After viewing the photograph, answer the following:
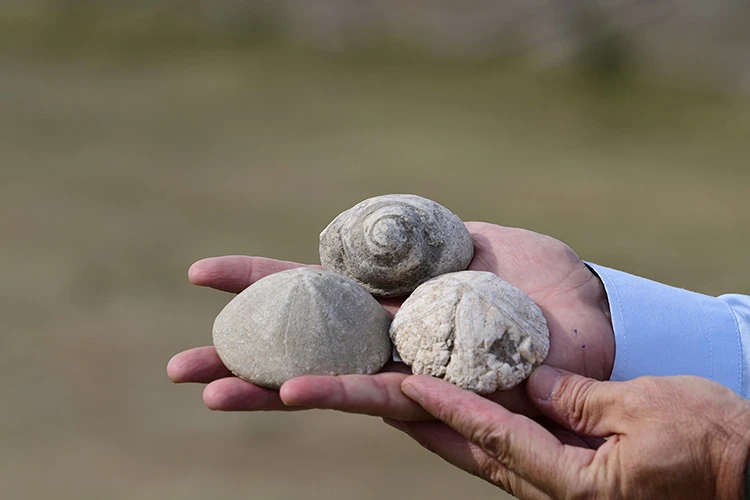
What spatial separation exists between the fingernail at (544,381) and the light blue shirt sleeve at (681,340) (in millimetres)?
288

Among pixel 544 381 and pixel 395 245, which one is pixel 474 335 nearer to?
pixel 544 381

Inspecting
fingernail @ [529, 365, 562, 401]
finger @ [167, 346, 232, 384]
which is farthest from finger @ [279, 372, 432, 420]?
finger @ [167, 346, 232, 384]

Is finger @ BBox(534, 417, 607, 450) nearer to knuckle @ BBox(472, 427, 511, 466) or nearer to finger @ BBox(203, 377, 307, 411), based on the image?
knuckle @ BBox(472, 427, 511, 466)

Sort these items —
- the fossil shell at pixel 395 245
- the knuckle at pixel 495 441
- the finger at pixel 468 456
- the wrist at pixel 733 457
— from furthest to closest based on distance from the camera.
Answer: the fossil shell at pixel 395 245, the finger at pixel 468 456, the knuckle at pixel 495 441, the wrist at pixel 733 457

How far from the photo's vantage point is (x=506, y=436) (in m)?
1.83

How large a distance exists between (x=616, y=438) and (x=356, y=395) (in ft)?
2.12

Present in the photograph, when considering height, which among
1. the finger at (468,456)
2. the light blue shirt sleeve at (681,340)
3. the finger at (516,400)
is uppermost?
the light blue shirt sleeve at (681,340)

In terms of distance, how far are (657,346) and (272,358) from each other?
3.74ft

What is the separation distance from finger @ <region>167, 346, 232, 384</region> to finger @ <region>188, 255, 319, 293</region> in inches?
12.9

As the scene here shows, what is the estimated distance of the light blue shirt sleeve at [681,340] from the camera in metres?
2.22

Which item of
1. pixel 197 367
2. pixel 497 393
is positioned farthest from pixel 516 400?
pixel 197 367

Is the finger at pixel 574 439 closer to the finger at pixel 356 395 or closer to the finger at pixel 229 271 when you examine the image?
the finger at pixel 356 395

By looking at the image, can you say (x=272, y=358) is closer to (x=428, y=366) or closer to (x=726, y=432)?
(x=428, y=366)

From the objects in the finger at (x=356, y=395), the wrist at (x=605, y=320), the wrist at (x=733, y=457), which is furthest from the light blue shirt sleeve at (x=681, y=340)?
the finger at (x=356, y=395)
